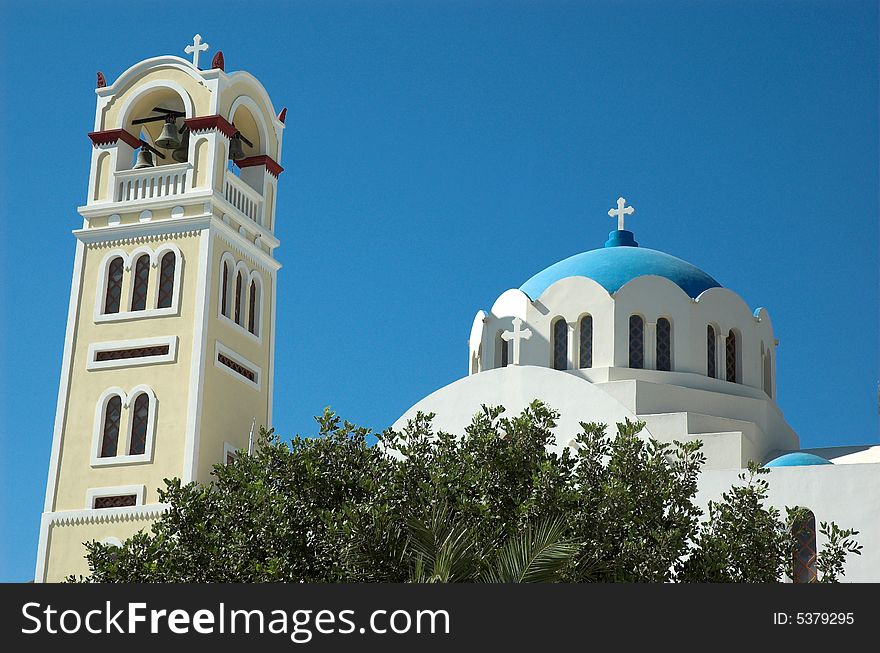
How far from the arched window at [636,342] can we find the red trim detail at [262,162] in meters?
7.67

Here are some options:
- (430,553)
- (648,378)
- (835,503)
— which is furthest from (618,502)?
(648,378)

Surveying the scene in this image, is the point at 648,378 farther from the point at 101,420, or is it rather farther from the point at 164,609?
the point at 164,609

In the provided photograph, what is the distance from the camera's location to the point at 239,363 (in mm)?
23562

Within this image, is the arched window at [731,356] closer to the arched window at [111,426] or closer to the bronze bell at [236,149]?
the bronze bell at [236,149]

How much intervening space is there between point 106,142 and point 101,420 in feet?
17.7

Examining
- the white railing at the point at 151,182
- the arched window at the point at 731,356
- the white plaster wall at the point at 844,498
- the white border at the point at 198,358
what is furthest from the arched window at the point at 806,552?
the white railing at the point at 151,182

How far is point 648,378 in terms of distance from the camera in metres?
22.1

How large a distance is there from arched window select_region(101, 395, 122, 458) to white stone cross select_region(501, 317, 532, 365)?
671 centimetres

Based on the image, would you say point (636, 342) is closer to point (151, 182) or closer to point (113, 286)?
point (151, 182)

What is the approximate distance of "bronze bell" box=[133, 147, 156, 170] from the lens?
24.6 meters

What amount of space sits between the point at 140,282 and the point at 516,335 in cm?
669

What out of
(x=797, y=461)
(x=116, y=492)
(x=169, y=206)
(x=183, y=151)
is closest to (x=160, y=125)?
(x=183, y=151)

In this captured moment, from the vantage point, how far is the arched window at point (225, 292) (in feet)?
76.6

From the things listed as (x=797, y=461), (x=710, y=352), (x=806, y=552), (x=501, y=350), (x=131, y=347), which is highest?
(x=501, y=350)
